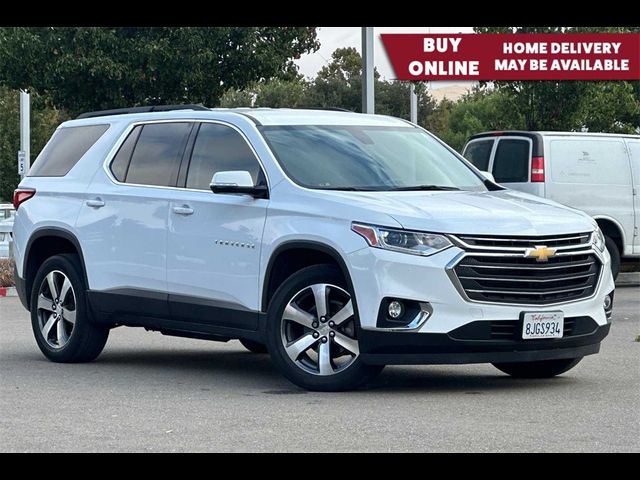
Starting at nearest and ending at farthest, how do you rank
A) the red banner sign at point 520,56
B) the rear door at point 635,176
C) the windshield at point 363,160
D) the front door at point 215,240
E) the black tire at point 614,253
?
the front door at point 215,240, the windshield at point 363,160, the black tire at point 614,253, the rear door at point 635,176, the red banner sign at point 520,56

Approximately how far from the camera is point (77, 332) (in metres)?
11.9

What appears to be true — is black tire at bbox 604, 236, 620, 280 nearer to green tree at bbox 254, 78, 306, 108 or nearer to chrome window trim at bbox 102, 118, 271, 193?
chrome window trim at bbox 102, 118, 271, 193

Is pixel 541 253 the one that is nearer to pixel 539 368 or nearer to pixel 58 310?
pixel 539 368

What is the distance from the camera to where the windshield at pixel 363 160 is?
1055cm

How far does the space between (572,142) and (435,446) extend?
1330 centimetres

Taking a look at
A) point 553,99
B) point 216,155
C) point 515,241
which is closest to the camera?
point 515,241

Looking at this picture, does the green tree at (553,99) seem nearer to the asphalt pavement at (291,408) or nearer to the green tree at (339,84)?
the asphalt pavement at (291,408)

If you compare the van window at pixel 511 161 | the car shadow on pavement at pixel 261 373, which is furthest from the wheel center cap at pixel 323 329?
the van window at pixel 511 161

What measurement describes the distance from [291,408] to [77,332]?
324 centimetres

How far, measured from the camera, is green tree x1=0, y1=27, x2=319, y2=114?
27.0 m

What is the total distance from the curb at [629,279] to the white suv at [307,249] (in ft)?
36.8

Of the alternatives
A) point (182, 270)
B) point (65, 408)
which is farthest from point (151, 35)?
point (65, 408)

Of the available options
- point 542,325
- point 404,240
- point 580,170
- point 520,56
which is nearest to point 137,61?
point 520,56

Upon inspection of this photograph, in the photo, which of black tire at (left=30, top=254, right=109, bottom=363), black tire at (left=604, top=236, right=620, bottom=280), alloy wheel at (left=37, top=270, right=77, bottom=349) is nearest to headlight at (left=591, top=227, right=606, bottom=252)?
black tire at (left=30, top=254, right=109, bottom=363)
